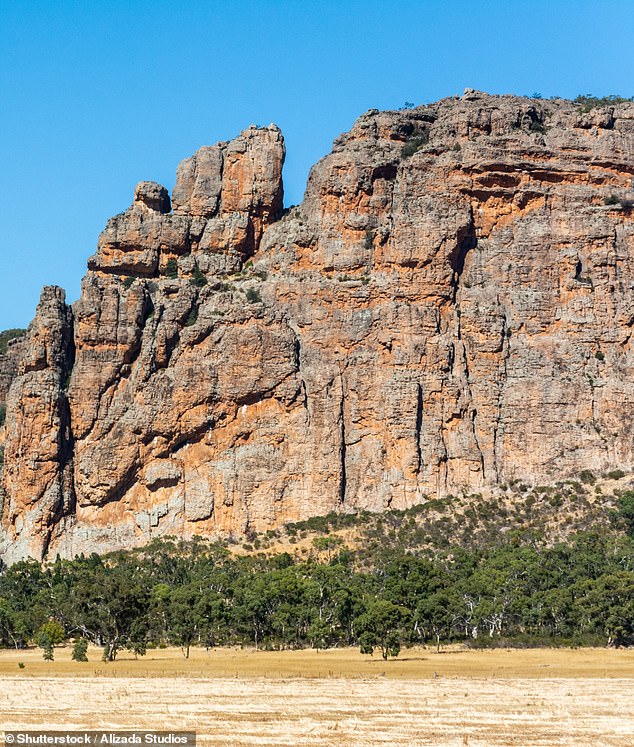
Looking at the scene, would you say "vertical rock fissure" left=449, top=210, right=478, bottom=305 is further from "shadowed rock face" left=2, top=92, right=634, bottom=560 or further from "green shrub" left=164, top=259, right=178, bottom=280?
"green shrub" left=164, top=259, right=178, bottom=280

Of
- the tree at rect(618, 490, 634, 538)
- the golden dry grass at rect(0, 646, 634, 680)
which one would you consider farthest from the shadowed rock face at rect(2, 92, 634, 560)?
the golden dry grass at rect(0, 646, 634, 680)

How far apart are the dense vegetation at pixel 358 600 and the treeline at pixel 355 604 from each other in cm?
9

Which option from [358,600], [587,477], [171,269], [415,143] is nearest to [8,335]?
[171,269]

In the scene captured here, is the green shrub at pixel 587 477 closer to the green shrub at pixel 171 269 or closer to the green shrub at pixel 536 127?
the green shrub at pixel 536 127

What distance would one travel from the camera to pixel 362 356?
349 feet

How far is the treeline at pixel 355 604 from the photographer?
76.1 meters

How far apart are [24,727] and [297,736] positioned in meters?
8.27

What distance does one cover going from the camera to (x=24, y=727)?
4391 cm

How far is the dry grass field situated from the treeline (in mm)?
3308

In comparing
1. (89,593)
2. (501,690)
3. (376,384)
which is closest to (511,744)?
(501,690)

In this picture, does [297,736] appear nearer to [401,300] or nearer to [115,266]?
[401,300]

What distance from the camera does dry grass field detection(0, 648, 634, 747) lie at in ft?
145

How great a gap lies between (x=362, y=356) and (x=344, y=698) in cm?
5512

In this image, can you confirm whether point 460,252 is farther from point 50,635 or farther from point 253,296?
point 50,635
